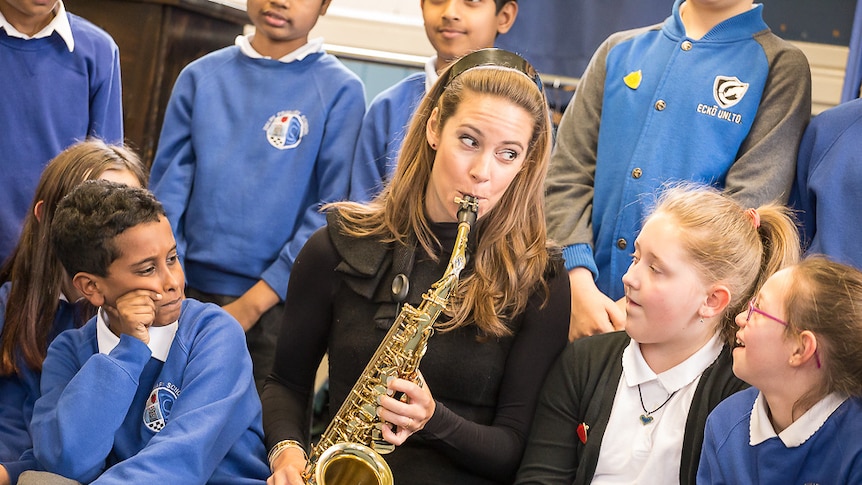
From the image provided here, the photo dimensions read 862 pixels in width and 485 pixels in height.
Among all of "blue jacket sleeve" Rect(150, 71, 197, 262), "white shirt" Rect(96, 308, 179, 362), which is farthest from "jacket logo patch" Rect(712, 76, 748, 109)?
"blue jacket sleeve" Rect(150, 71, 197, 262)

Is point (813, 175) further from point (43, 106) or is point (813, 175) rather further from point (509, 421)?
point (43, 106)

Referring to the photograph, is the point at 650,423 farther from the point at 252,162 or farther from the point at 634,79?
the point at 252,162

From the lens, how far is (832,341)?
68.9 inches

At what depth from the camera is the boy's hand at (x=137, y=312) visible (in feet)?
6.67

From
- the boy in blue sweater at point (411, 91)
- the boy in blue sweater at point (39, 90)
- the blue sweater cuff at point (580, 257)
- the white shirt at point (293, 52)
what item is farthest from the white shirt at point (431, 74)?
the boy in blue sweater at point (39, 90)

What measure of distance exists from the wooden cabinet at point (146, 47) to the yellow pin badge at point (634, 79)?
153 cm

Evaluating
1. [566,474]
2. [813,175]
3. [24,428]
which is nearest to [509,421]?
[566,474]

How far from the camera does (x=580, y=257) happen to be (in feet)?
7.71

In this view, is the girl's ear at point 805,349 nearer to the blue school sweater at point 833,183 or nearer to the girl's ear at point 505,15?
the blue school sweater at point 833,183

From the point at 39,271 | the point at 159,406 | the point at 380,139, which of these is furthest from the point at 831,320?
the point at 39,271

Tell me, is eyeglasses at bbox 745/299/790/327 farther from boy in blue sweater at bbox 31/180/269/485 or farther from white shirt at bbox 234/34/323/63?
white shirt at bbox 234/34/323/63

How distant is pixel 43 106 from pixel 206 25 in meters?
0.83

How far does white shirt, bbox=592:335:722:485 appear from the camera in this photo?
6.34ft

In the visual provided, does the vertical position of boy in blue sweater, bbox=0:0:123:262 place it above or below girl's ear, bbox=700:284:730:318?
→ below
